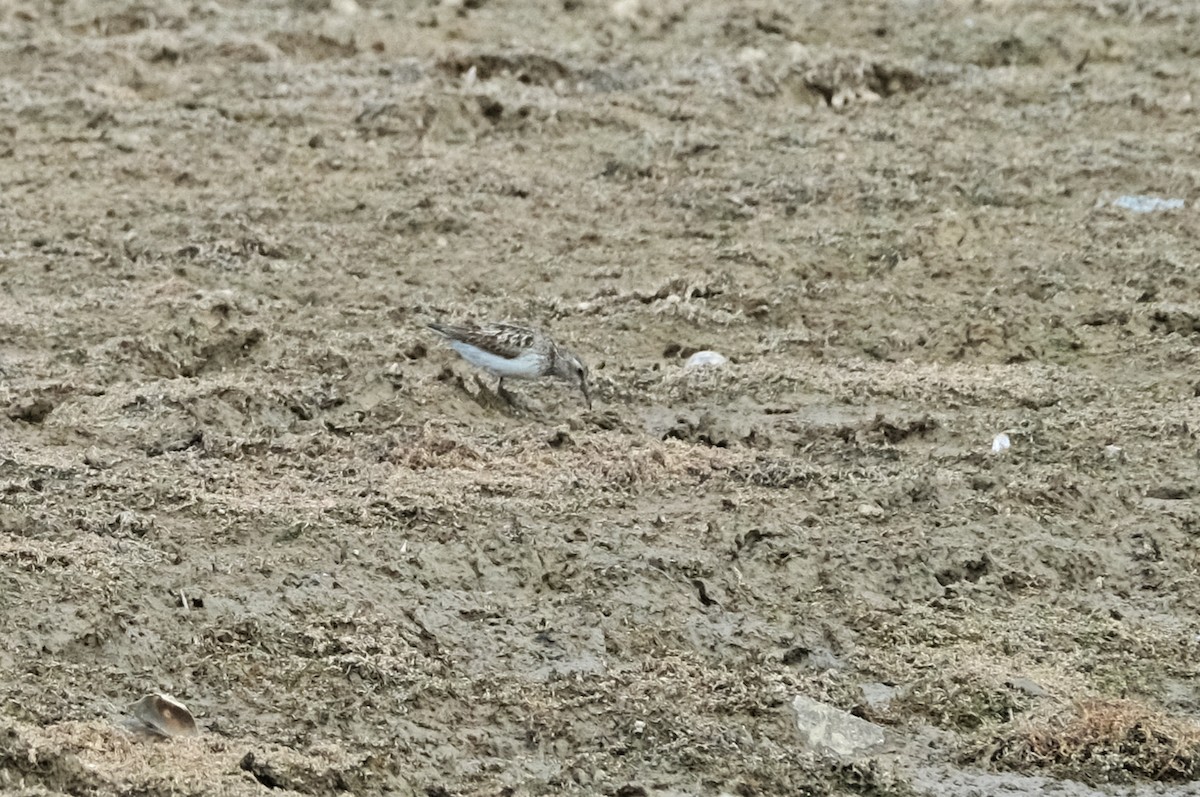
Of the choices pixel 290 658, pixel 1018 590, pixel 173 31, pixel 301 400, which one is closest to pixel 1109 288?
pixel 1018 590

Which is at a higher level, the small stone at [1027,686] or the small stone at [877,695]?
the small stone at [1027,686]

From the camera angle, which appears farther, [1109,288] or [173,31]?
[173,31]

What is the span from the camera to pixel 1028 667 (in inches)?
212

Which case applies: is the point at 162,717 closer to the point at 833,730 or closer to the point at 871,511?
the point at 833,730

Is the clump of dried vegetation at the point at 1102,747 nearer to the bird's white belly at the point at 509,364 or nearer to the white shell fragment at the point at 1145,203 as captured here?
the bird's white belly at the point at 509,364

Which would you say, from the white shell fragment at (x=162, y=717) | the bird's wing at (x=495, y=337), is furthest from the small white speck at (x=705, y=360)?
the white shell fragment at (x=162, y=717)

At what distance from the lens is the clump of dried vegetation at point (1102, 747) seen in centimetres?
497

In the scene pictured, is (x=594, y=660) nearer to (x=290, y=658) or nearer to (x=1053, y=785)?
(x=290, y=658)

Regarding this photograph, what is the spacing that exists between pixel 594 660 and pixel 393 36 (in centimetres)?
720

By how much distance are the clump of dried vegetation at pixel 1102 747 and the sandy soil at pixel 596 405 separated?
0.05ft

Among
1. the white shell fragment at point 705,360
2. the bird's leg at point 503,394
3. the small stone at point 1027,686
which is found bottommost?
the bird's leg at point 503,394

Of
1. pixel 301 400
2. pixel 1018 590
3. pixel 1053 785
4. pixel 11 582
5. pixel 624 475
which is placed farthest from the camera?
pixel 301 400

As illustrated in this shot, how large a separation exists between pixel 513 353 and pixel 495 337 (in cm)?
18

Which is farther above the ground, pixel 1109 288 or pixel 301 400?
pixel 1109 288
